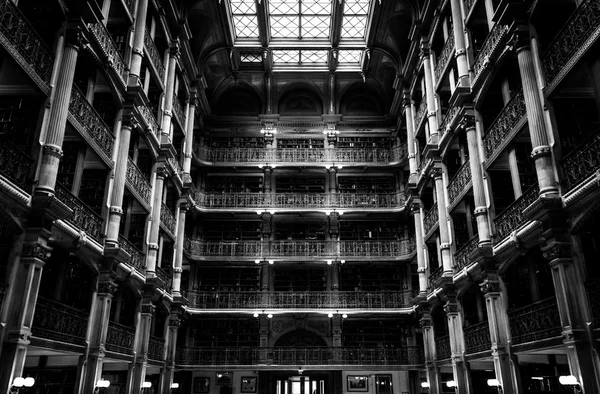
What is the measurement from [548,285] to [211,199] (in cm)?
1663

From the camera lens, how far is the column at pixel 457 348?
16.2 meters

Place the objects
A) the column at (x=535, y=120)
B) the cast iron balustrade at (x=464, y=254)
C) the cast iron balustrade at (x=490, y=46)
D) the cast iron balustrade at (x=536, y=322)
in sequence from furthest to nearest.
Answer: the cast iron balustrade at (x=464, y=254)
the cast iron balustrade at (x=490, y=46)
the cast iron balustrade at (x=536, y=322)
the column at (x=535, y=120)

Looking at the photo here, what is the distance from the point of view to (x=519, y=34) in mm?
11938

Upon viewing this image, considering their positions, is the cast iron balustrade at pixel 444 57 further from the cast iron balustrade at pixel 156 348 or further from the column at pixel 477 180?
the cast iron balustrade at pixel 156 348

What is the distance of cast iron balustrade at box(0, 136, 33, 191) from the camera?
9.41 meters

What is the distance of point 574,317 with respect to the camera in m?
9.76

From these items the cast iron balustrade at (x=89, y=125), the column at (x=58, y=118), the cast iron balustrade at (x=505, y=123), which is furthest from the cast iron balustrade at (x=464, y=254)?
the column at (x=58, y=118)

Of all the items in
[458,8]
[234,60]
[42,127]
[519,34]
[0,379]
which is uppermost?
[234,60]

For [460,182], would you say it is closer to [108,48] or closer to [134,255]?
[134,255]

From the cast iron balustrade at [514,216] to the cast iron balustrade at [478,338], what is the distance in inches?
115

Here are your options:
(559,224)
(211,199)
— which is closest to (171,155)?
(211,199)

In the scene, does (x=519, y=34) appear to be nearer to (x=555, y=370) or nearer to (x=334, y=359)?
(x=555, y=370)

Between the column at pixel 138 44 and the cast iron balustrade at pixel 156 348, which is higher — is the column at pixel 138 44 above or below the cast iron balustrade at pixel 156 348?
above

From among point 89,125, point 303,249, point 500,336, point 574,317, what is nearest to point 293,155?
Answer: point 303,249
